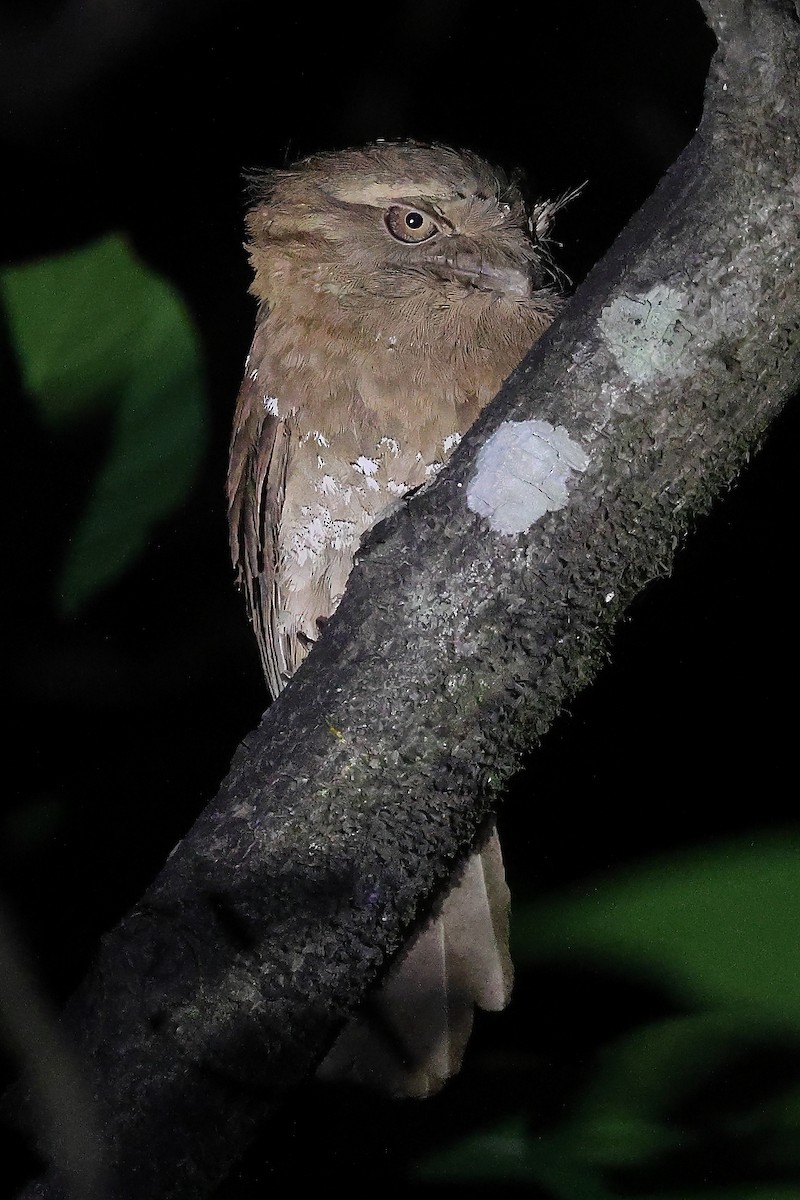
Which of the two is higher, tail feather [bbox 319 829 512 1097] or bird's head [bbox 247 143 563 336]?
bird's head [bbox 247 143 563 336]

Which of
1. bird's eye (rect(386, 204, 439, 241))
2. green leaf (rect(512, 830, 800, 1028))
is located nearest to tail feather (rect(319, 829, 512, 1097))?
green leaf (rect(512, 830, 800, 1028))

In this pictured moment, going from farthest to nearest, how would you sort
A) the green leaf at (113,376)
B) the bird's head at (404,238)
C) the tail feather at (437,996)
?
1. the green leaf at (113,376)
2. the bird's head at (404,238)
3. the tail feather at (437,996)

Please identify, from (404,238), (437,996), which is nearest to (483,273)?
(404,238)

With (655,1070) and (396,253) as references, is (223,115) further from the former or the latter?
(655,1070)

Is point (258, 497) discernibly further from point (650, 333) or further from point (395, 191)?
point (650, 333)

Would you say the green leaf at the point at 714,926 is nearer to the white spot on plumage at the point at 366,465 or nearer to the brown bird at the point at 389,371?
the brown bird at the point at 389,371

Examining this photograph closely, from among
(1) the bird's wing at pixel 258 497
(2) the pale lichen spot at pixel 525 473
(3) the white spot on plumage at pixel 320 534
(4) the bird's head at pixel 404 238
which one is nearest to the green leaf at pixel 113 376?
(1) the bird's wing at pixel 258 497

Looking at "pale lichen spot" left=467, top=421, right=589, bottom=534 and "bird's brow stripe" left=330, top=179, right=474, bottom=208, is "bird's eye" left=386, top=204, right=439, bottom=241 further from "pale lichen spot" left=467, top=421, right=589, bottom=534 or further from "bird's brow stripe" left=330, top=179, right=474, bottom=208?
"pale lichen spot" left=467, top=421, right=589, bottom=534

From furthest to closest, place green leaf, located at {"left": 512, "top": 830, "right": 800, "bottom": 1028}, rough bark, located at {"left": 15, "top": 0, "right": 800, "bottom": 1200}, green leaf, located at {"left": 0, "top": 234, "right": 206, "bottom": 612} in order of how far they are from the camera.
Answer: green leaf, located at {"left": 0, "top": 234, "right": 206, "bottom": 612} < green leaf, located at {"left": 512, "top": 830, "right": 800, "bottom": 1028} < rough bark, located at {"left": 15, "top": 0, "right": 800, "bottom": 1200}
